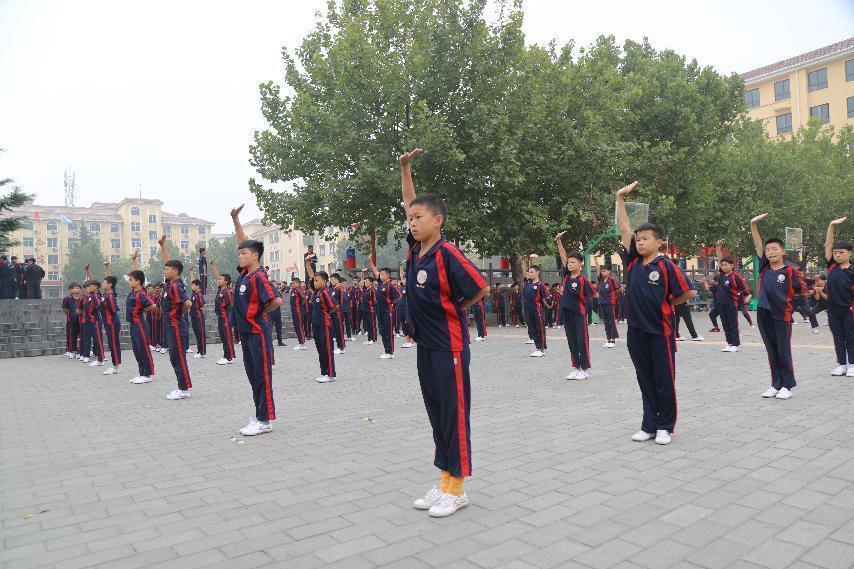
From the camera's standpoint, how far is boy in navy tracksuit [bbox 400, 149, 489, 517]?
14.0ft

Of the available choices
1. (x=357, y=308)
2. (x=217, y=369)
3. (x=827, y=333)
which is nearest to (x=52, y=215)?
(x=357, y=308)

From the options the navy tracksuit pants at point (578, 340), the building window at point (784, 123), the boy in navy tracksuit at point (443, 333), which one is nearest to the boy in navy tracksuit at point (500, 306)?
the navy tracksuit pants at point (578, 340)

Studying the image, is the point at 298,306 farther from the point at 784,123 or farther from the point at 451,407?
the point at 784,123

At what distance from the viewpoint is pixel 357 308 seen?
2289cm

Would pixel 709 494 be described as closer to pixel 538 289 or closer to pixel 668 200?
pixel 538 289

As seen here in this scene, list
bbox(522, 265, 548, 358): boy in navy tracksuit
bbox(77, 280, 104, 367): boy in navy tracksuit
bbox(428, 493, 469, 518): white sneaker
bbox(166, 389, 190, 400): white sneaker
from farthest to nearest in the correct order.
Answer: bbox(77, 280, 104, 367): boy in navy tracksuit
bbox(522, 265, 548, 358): boy in navy tracksuit
bbox(166, 389, 190, 400): white sneaker
bbox(428, 493, 469, 518): white sneaker

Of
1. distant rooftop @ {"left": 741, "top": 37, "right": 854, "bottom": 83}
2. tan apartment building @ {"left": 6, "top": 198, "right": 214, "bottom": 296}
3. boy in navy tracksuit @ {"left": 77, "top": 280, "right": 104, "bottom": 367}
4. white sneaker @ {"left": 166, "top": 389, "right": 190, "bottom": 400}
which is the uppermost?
distant rooftop @ {"left": 741, "top": 37, "right": 854, "bottom": 83}

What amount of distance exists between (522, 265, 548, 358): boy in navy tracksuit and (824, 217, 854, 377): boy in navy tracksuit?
5.79 meters

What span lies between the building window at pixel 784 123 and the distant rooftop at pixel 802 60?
13.9 feet

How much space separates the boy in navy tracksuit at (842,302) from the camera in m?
9.23

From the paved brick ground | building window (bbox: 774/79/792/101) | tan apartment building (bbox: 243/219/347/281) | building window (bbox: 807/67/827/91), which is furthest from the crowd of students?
tan apartment building (bbox: 243/219/347/281)

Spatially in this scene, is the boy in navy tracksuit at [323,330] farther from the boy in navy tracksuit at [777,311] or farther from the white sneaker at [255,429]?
the boy in navy tracksuit at [777,311]

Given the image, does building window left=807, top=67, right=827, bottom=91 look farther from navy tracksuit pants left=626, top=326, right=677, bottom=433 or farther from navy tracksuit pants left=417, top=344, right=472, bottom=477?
navy tracksuit pants left=417, top=344, right=472, bottom=477

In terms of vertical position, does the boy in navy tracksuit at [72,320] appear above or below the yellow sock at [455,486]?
above
